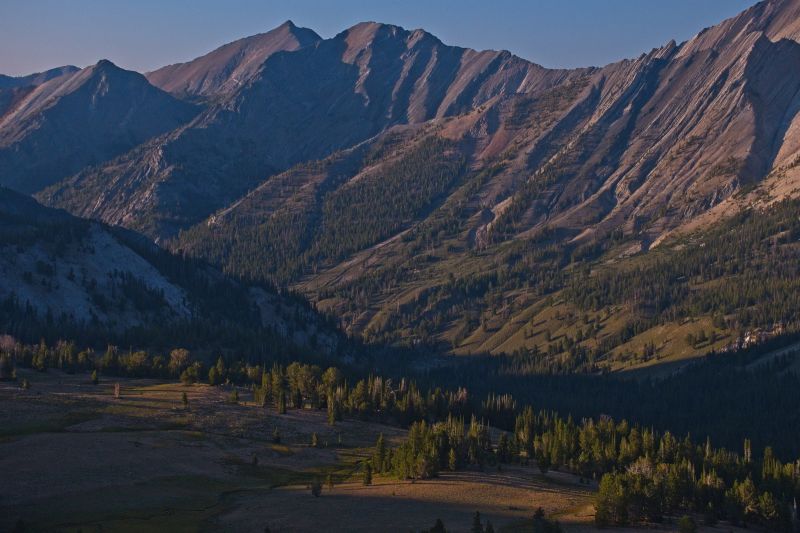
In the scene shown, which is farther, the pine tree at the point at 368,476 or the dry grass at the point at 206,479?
the pine tree at the point at 368,476

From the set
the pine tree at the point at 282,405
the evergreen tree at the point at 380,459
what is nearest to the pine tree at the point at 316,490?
the evergreen tree at the point at 380,459

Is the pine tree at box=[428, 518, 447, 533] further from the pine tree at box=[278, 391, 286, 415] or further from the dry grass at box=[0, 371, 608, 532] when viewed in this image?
the pine tree at box=[278, 391, 286, 415]

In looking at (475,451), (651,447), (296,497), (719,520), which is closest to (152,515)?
(296,497)

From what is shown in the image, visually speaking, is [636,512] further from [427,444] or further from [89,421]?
[89,421]

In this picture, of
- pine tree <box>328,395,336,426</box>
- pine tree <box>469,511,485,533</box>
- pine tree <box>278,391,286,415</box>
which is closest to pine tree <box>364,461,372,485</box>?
pine tree <box>469,511,485,533</box>

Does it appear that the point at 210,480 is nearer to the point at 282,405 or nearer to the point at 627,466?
the point at 282,405

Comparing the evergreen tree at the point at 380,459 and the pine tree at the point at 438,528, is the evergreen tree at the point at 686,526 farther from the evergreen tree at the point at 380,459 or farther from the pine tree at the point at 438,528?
the evergreen tree at the point at 380,459

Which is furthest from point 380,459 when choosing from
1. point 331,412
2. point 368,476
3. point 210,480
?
point 331,412

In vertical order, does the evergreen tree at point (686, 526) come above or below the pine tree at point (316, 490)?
below
